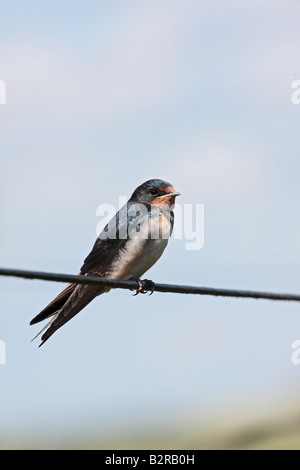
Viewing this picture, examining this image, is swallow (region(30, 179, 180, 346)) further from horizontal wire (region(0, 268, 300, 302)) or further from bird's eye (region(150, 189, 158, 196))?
horizontal wire (region(0, 268, 300, 302))

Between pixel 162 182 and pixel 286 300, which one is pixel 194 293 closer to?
pixel 286 300

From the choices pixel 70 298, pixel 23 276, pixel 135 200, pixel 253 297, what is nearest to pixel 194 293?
pixel 253 297

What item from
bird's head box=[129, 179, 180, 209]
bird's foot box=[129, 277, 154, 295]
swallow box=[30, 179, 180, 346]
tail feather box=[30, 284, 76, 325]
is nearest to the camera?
bird's foot box=[129, 277, 154, 295]

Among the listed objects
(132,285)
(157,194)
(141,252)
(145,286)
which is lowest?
(132,285)

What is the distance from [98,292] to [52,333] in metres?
0.53

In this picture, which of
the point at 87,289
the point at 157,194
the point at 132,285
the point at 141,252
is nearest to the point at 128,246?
the point at 141,252

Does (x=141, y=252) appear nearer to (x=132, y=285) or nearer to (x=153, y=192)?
(x=153, y=192)

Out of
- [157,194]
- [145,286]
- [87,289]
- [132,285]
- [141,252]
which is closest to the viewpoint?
[132,285]

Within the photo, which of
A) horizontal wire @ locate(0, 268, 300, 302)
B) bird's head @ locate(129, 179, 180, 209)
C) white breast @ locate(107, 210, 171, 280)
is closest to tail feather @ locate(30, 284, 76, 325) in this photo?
white breast @ locate(107, 210, 171, 280)

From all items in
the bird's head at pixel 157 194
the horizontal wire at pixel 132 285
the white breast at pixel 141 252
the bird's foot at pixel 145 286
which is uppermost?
the bird's head at pixel 157 194

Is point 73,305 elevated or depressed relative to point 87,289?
depressed

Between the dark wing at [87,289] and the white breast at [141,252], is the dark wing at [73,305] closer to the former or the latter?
the dark wing at [87,289]

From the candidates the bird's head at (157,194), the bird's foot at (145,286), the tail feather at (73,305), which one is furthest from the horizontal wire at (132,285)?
the bird's head at (157,194)

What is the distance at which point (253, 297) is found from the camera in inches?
148
